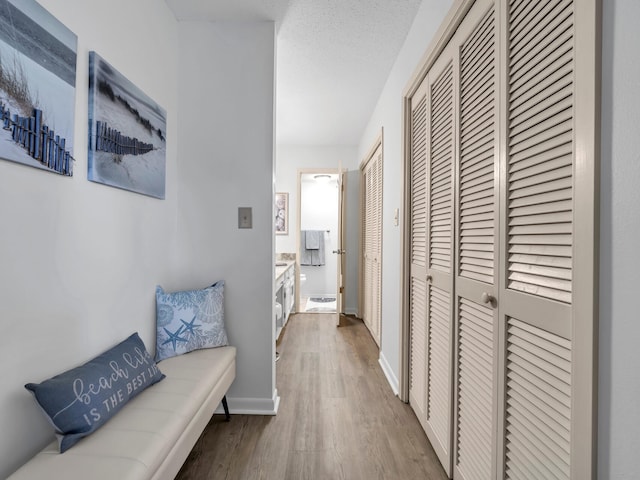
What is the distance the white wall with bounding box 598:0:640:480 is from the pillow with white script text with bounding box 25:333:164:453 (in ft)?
4.73

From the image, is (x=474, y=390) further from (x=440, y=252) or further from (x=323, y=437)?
(x=323, y=437)

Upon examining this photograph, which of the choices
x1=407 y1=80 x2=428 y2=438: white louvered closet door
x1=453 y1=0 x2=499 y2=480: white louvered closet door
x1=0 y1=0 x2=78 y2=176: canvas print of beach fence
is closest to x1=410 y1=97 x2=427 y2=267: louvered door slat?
x1=407 y1=80 x2=428 y2=438: white louvered closet door

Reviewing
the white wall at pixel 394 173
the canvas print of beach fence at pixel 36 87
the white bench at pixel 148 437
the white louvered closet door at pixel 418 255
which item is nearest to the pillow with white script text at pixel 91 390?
the white bench at pixel 148 437

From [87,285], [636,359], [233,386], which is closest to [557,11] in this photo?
[636,359]

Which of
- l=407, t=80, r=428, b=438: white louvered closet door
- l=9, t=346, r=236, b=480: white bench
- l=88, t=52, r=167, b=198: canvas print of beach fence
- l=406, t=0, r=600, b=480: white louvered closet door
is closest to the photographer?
l=406, t=0, r=600, b=480: white louvered closet door

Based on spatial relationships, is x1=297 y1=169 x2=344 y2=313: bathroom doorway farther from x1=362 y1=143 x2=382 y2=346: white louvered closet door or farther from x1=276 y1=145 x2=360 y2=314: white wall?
x1=362 y1=143 x2=382 y2=346: white louvered closet door

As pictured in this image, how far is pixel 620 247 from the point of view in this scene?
0.67 metres

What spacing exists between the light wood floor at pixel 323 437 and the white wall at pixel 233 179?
0.23m

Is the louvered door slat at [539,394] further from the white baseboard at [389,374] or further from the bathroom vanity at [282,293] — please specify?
the bathroom vanity at [282,293]

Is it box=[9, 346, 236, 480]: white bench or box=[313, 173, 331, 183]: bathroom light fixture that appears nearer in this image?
box=[9, 346, 236, 480]: white bench

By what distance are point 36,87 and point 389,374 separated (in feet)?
8.76

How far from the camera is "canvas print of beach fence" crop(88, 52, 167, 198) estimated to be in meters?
1.38

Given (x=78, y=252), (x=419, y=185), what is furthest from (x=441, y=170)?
(x=78, y=252)

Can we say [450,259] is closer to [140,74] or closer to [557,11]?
[557,11]
